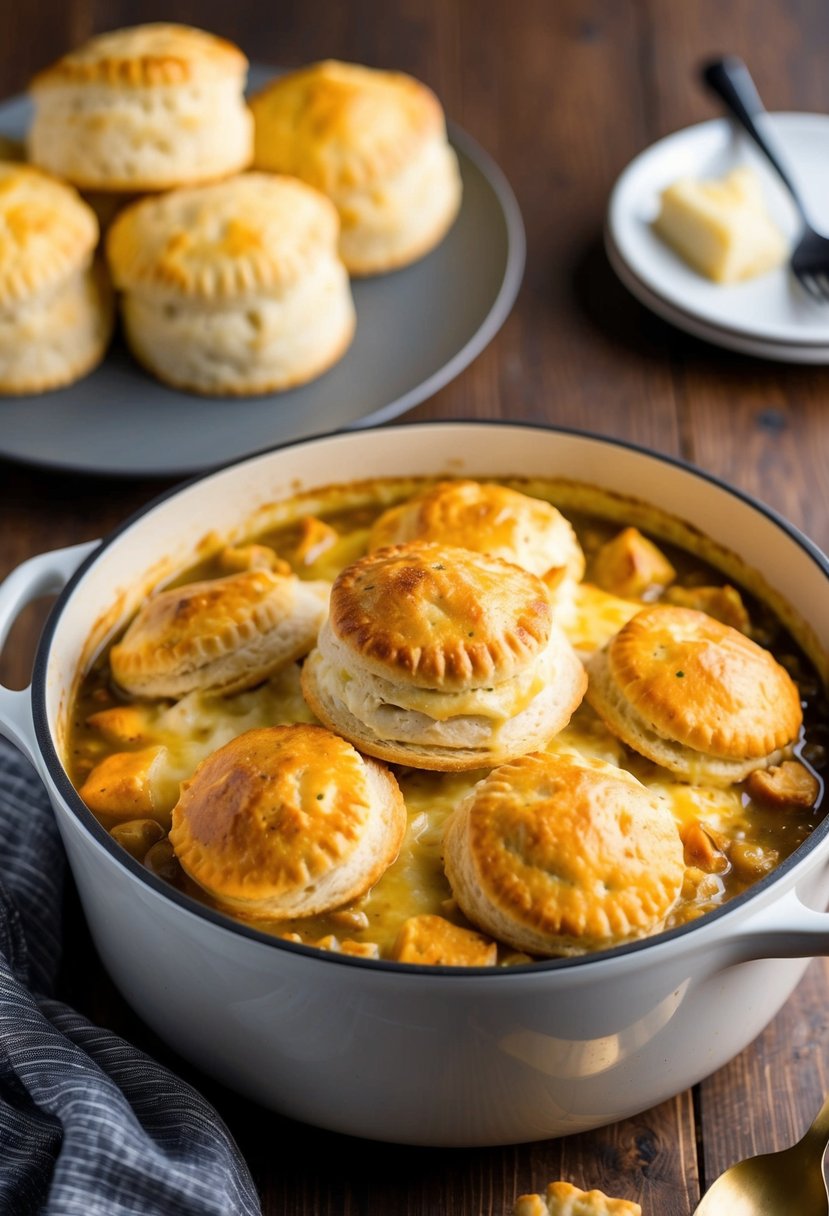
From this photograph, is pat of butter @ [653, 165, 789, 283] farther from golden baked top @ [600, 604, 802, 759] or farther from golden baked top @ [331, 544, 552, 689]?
golden baked top @ [331, 544, 552, 689]

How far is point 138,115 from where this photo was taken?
3.70 meters

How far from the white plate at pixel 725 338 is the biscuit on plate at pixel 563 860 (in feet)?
7.03

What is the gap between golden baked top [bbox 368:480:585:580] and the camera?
8.77 ft

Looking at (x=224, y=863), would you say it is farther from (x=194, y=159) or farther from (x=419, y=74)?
(x=419, y=74)

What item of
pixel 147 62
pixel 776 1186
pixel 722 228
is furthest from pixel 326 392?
pixel 776 1186

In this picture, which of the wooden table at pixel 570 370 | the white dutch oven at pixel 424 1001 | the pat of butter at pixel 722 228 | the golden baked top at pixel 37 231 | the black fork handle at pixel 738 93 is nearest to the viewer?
the white dutch oven at pixel 424 1001

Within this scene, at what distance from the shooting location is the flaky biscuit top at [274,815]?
2.08 meters

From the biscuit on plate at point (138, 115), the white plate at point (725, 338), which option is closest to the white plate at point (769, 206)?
the white plate at point (725, 338)

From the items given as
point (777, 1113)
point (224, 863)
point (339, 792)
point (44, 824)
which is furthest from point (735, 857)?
point (44, 824)

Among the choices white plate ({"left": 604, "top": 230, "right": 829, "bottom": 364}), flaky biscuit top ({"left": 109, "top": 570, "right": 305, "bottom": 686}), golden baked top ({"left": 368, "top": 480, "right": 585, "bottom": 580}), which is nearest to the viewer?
flaky biscuit top ({"left": 109, "top": 570, "right": 305, "bottom": 686})

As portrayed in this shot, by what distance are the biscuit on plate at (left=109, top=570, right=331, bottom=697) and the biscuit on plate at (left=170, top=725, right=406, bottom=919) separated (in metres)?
0.30

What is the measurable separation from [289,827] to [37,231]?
2074 millimetres

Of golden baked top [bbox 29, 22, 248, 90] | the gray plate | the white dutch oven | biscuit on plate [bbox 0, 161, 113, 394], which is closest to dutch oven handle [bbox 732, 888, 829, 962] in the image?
the white dutch oven

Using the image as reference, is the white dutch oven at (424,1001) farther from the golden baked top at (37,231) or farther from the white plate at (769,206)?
the white plate at (769,206)
